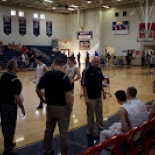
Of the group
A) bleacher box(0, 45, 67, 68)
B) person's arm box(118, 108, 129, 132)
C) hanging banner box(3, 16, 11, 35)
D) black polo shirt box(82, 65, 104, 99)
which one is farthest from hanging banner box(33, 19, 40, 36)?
person's arm box(118, 108, 129, 132)

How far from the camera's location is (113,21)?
29984mm

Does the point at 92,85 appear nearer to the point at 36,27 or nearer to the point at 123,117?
the point at 123,117

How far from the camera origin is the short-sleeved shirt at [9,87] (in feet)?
13.9

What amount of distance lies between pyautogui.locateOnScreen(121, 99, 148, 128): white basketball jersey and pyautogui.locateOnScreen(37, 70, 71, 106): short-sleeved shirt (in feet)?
3.27

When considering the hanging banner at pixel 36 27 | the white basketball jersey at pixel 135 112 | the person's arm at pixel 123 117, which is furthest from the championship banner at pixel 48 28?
the person's arm at pixel 123 117

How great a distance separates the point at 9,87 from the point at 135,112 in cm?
217

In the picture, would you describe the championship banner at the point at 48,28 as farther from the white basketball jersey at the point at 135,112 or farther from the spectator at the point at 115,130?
the white basketball jersey at the point at 135,112

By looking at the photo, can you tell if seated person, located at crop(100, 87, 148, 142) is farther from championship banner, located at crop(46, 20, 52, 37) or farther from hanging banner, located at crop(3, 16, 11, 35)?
championship banner, located at crop(46, 20, 52, 37)

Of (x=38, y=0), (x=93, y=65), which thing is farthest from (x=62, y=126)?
(x=38, y=0)

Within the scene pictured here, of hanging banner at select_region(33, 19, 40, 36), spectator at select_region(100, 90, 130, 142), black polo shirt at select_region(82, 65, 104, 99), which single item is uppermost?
hanging banner at select_region(33, 19, 40, 36)

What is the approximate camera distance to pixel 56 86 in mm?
3938

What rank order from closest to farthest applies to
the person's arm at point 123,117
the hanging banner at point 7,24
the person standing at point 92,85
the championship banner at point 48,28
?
the person's arm at point 123,117, the person standing at point 92,85, the hanging banner at point 7,24, the championship banner at point 48,28

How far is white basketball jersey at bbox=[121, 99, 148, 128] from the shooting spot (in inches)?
161

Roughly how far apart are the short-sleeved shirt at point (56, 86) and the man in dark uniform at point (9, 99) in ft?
1.64
